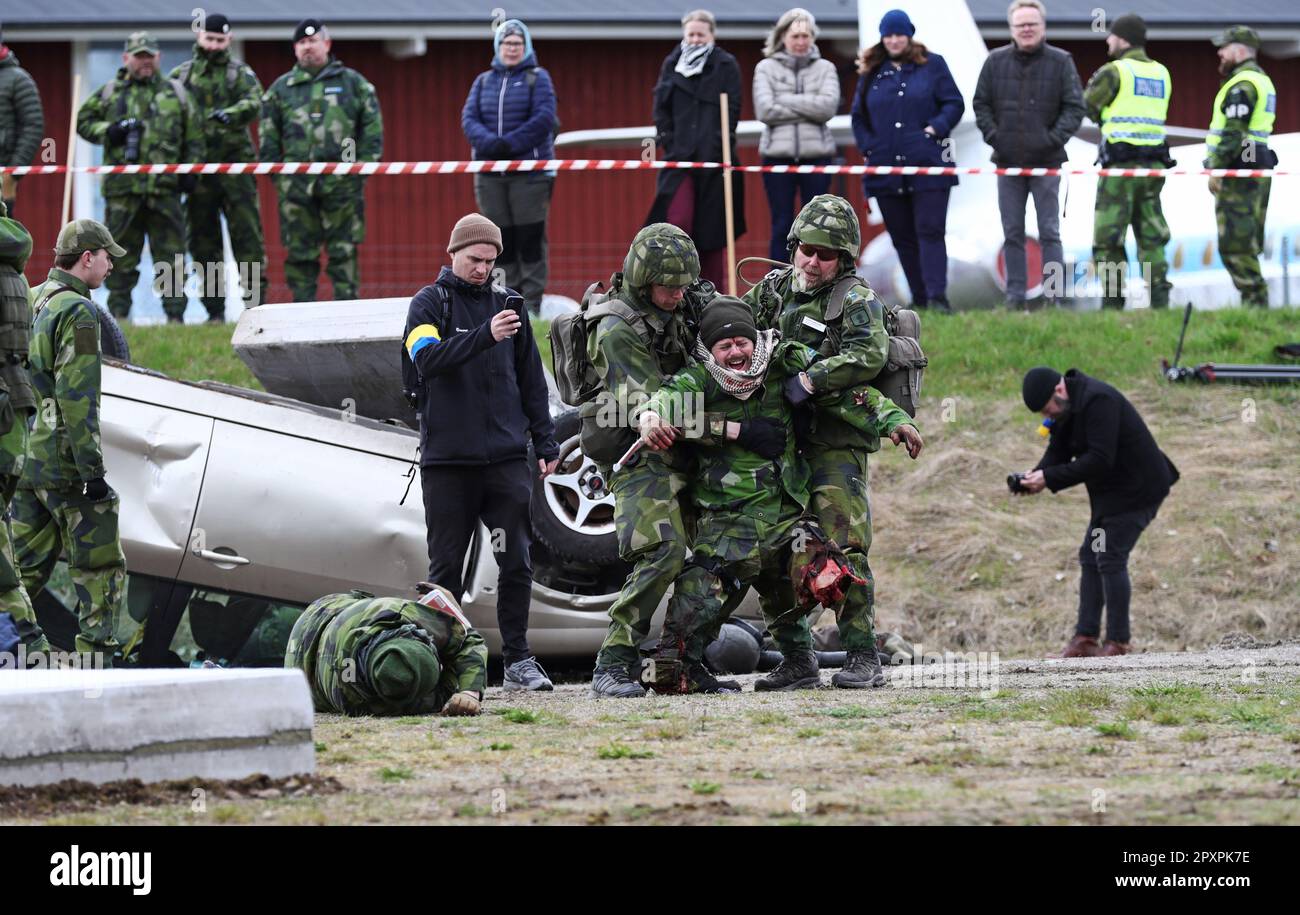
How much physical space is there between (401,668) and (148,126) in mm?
8221

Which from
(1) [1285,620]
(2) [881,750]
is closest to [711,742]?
(2) [881,750]

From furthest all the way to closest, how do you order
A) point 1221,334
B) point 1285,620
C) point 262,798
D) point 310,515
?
point 1221,334 → point 1285,620 → point 310,515 → point 262,798

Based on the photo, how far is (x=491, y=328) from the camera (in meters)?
8.85

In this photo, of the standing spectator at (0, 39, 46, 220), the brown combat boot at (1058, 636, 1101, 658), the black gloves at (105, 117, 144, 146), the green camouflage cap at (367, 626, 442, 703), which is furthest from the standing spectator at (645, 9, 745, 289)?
the green camouflage cap at (367, 626, 442, 703)

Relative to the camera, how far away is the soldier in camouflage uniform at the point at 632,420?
834 centimetres

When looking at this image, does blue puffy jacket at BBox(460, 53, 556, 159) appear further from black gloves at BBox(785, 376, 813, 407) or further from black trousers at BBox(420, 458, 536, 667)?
black gloves at BBox(785, 376, 813, 407)

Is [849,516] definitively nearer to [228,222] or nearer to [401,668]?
[401,668]

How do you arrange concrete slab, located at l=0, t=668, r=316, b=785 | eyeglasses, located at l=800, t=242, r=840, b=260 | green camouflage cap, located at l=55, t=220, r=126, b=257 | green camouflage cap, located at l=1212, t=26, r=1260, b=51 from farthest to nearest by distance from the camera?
green camouflage cap, located at l=1212, t=26, r=1260, b=51, green camouflage cap, located at l=55, t=220, r=126, b=257, eyeglasses, located at l=800, t=242, r=840, b=260, concrete slab, located at l=0, t=668, r=316, b=785

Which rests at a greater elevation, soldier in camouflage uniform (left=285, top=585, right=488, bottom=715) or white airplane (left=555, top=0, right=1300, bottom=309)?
white airplane (left=555, top=0, right=1300, bottom=309)

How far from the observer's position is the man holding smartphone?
9172 mm

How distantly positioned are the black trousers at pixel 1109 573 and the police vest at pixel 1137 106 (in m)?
4.17

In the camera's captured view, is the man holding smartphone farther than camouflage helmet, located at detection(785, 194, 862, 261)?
Yes

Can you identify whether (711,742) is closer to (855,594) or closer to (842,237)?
(855,594)
